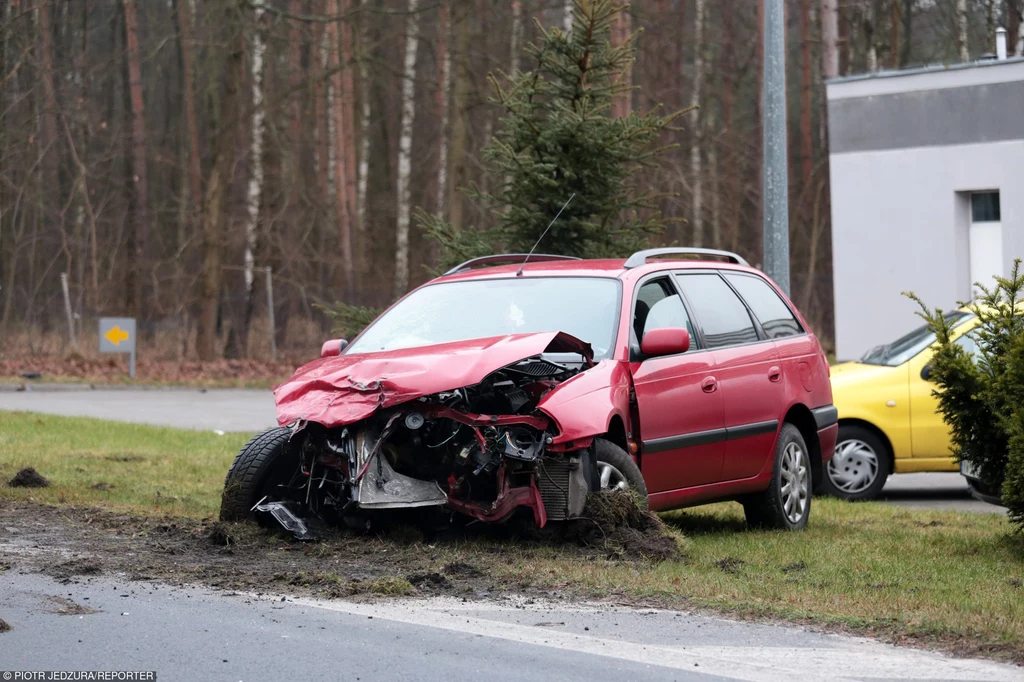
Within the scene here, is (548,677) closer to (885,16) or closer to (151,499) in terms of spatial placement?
(151,499)

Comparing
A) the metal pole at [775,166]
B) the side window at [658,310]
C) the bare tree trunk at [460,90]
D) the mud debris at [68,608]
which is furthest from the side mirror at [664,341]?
the bare tree trunk at [460,90]

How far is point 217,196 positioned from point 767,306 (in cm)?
2114

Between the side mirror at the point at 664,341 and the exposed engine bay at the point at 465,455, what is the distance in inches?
22.2

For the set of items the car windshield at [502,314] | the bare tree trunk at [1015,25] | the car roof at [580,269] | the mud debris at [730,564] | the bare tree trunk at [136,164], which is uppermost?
the bare tree trunk at [1015,25]

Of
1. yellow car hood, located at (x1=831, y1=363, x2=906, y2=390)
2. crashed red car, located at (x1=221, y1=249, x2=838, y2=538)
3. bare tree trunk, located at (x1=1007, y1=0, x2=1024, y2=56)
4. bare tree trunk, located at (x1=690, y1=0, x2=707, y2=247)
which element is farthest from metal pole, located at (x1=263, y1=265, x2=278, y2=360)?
crashed red car, located at (x1=221, y1=249, x2=838, y2=538)

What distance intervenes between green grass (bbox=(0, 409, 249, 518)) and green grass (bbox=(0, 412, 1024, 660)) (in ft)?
0.08

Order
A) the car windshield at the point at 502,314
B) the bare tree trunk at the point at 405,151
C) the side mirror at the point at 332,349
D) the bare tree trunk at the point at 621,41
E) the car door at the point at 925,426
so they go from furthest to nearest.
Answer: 1. the bare tree trunk at the point at 405,151
2. the bare tree trunk at the point at 621,41
3. the car door at the point at 925,426
4. the side mirror at the point at 332,349
5. the car windshield at the point at 502,314

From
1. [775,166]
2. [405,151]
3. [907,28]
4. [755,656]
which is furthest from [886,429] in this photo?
[907,28]

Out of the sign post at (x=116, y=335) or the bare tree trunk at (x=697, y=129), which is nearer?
the sign post at (x=116, y=335)

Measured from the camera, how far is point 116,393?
Answer: 23531mm

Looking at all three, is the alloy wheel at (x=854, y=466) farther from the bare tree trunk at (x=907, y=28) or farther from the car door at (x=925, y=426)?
the bare tree trunk at (x=907, y=28)

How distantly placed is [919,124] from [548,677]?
19.4 meters

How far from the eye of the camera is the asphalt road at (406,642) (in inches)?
196

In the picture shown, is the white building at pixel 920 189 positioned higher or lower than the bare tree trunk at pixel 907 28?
lower
